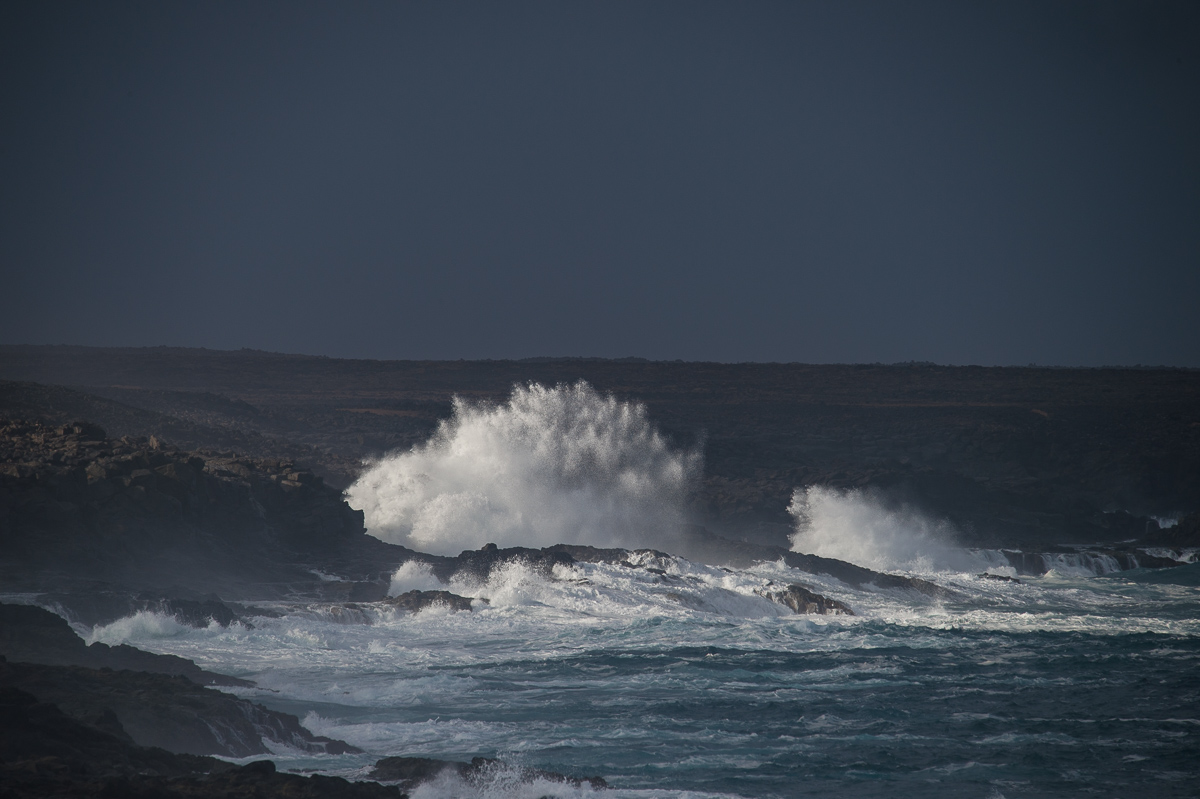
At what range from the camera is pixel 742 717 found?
1280 centimetres

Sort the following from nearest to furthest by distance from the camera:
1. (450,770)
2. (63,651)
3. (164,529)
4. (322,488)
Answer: (450,770) → (63,651) → (164,529) → (322,488)

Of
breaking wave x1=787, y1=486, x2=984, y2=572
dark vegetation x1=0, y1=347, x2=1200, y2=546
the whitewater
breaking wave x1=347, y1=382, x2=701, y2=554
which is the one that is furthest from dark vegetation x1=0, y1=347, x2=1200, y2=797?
breaking wave x1=347, y1=382, x2=701, y2=554

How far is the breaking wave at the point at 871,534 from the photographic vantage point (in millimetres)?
32500

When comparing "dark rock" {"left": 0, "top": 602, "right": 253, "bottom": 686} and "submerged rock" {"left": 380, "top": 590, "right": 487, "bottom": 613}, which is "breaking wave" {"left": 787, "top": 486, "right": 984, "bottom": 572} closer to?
A: "submerged rock" {"left": 380, "top": 590, "right": 487, "bottom": 613}

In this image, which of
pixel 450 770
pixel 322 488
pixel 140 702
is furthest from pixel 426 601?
pixel 450 770

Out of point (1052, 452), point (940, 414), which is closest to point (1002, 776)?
point (1052, 452)

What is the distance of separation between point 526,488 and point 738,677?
20156 millimetres

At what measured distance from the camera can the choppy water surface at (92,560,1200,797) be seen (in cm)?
1054

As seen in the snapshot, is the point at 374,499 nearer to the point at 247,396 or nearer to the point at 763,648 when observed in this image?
the point at 763,648

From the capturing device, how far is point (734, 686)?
14.5 meters

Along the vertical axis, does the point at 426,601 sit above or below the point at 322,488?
below

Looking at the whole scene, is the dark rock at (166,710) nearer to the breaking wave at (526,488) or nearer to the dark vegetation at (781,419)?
the breaking wave at (526,488)

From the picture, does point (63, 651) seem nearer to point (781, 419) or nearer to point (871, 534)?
point (871, 534)

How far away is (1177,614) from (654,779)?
17864mm
